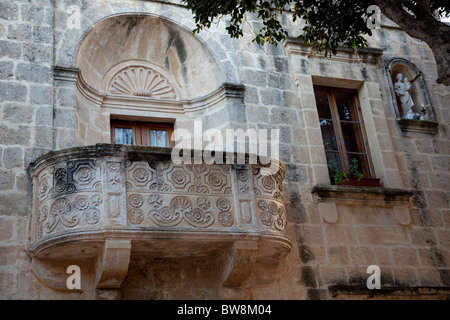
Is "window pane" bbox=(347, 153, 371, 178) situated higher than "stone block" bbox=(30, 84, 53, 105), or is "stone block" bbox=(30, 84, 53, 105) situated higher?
"stone block" bbox=(30, 84, 53, 105)

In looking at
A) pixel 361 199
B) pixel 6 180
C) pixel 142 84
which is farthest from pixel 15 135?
pixel 361 199

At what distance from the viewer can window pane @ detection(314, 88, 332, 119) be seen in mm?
10227

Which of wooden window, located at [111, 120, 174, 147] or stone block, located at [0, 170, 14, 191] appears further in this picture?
wooden window, located at [111, 120, 174, 147]

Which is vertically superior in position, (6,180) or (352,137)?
(352,137)

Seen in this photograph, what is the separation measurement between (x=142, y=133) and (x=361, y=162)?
3730mm

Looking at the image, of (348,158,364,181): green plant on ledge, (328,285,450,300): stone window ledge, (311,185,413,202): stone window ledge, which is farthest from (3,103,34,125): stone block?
(348,158,364,181): green plant on ledge

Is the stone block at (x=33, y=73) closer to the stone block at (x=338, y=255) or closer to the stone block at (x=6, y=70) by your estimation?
the stone block at (x=6, y=70)

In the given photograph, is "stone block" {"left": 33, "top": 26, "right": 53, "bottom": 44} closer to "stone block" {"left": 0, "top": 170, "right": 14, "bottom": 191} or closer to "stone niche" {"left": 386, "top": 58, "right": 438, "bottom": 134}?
"stone block" {"left": 0, "top": 170, "right": 14, "bottom": 191}

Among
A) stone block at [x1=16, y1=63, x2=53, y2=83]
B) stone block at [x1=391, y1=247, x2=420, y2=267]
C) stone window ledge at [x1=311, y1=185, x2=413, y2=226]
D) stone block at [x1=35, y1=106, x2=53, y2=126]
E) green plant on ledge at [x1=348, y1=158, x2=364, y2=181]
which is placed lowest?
stone block at [x1=391, y1=247, x2=420, y2=267]

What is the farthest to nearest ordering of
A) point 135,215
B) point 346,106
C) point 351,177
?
point 346,106
point 351,177
point 135,215

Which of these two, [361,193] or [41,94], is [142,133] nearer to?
[41,94]

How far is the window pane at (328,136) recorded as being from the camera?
391 inches

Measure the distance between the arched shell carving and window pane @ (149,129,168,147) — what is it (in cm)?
60

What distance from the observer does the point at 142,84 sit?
975 centimetres
